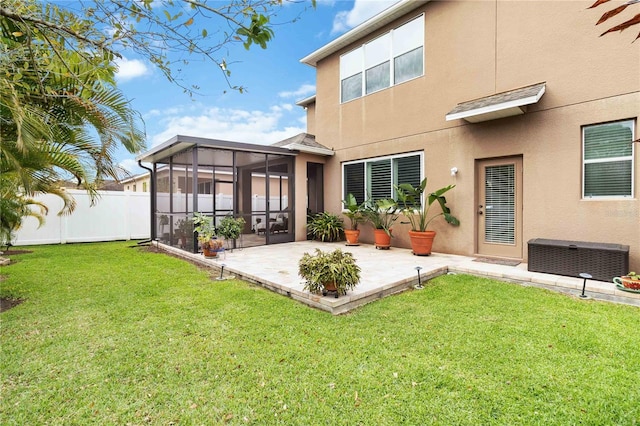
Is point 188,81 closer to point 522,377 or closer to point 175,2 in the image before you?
point 175,2

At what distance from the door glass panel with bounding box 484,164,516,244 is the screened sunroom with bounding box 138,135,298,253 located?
587 cm

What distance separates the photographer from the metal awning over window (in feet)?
21.0

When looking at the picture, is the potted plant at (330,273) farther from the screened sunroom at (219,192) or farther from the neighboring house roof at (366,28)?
the neighboring house roof at (366,28)

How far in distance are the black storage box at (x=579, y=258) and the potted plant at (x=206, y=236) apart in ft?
22.6

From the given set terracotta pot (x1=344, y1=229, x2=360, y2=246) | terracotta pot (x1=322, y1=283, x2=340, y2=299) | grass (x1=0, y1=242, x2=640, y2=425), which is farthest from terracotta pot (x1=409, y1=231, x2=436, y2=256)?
terracotta pot (x1=322, y1=283, x2=340, y2=299)

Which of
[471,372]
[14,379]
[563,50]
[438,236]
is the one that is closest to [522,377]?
[471,372]

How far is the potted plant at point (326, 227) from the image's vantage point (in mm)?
10852

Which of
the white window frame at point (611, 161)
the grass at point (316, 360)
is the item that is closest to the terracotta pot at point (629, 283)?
the grass at point (316, 360)

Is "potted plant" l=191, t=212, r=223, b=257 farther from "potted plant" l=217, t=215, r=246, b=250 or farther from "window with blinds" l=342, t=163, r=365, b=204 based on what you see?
"window with blinds" l=342, t=163, r=365, b=204

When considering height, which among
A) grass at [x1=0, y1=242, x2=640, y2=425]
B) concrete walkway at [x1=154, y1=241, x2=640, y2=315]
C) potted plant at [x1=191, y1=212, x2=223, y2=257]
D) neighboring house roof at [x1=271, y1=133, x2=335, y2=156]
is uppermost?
neighboring house roof at [x1=271, y1=133, x2=335, y2=156]

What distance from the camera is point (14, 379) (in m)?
2.97

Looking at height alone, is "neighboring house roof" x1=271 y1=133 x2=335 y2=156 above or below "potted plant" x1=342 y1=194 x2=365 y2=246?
above

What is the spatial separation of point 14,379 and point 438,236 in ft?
27.4

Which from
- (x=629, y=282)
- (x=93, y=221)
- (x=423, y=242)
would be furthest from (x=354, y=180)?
(x=93, y=221)
